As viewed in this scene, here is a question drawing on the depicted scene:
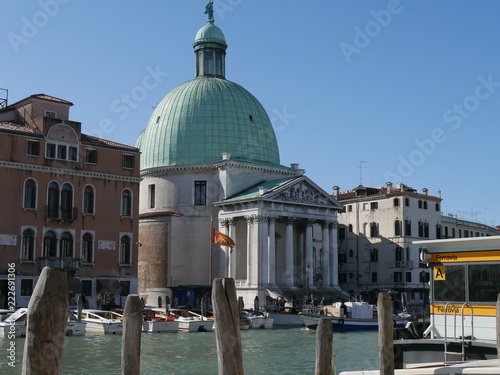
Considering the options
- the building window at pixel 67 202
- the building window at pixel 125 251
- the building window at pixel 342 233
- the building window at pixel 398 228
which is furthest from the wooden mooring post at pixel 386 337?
the building window at pixel 342 233

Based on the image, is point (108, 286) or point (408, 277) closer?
point (108, 286)

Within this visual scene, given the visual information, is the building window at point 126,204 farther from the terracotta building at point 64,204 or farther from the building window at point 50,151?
the building window at point 50,151

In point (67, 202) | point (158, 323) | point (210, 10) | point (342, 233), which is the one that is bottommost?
point (158, 323)

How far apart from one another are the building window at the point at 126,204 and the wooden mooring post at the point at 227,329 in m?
32.8

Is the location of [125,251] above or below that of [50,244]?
below

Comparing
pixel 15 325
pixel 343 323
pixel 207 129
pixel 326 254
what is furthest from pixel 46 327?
pixel 207 129

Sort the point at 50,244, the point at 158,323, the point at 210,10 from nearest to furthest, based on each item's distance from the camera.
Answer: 1. the point at 158,323
2. the point at 50,244
3. the point at 210,10

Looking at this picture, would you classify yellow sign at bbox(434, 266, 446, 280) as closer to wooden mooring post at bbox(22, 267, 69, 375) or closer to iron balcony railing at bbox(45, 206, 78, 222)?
wooden mooring post at bbox(22, 267, 69, 375)

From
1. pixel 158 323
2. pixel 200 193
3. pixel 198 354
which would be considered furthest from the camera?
pixel 200 193

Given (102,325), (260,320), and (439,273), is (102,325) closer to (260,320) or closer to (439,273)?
(260,320)

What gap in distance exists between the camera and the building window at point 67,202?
1580 inches

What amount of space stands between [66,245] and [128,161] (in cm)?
610

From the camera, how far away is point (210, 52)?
6088 centimetres

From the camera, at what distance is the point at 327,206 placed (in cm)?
5375
